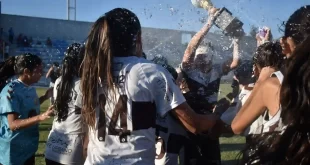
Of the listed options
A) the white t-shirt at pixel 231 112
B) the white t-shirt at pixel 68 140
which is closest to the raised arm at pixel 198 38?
the white t-shirt at pixel 231 112

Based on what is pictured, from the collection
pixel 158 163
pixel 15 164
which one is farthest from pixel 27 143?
pixel 158 163

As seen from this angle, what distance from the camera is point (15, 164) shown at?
165 inches

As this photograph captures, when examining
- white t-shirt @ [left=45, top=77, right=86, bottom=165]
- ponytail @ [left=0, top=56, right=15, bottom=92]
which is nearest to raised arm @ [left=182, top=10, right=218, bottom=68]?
white t-shirt @ [left=45, top=77, right=86, bottom=165]

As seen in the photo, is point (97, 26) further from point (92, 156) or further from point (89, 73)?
point (92, 156)

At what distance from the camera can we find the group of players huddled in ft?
→ 5.77

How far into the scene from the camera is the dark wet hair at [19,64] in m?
4.41

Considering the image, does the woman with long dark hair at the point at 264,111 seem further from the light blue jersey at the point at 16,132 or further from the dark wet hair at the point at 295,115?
the light blue jersey at the point at 16,132

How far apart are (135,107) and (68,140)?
1.30 meters

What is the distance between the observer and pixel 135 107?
256 centimetres

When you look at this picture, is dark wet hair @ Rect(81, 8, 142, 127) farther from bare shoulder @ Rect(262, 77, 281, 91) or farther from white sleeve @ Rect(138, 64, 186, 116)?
bare shoulder @ Rect(262, 77, 281, 91)

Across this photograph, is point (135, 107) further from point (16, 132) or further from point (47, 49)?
point (47, 49)

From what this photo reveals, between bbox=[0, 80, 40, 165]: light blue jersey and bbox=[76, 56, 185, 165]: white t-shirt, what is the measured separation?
1.82 meters

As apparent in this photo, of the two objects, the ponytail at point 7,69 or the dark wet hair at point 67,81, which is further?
the ponytail at point 7,69

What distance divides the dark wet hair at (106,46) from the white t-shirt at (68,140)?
3.04 feet
